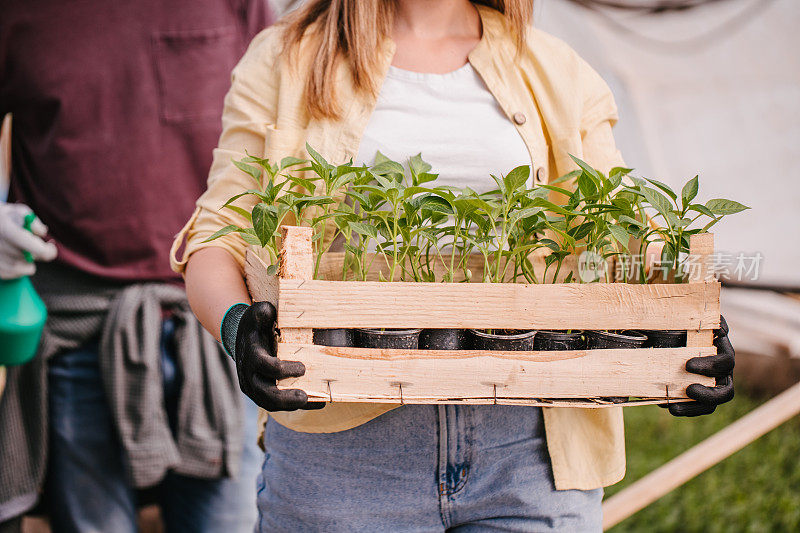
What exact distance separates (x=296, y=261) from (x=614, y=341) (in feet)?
1.21

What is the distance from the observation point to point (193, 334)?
5.05ft

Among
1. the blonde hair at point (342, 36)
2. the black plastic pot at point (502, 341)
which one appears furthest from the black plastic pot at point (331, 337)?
Answer: the blonde hair at point (342, 36)

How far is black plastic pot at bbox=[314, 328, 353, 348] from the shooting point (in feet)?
2.41

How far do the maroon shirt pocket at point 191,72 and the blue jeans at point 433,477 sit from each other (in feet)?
2.98

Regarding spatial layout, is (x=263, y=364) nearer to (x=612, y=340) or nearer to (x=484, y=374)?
(x=484, y=374)

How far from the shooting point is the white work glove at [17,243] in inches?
50.0

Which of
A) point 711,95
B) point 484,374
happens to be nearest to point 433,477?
point 484,374

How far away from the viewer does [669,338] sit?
0.78 m

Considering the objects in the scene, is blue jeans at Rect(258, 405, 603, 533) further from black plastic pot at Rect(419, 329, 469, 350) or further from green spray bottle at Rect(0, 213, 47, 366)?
green spray bottle at Rect(0, 213, 47, 366)

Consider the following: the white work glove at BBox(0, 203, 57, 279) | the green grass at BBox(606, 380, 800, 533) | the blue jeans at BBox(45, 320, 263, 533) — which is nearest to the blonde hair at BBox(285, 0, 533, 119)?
the white work glove at BBox(0, 203, 57, 279)

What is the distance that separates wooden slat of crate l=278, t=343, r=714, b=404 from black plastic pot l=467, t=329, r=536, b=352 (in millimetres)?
15

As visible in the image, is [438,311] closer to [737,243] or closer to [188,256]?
[188,256]

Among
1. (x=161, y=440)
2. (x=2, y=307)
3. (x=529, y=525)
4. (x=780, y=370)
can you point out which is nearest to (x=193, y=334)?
(x=161, y=440)

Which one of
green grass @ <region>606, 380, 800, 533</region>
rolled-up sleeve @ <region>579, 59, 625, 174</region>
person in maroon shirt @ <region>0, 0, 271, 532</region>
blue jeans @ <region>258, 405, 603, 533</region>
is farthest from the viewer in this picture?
green grass @ <region>606, 380, 800, 533</region>
